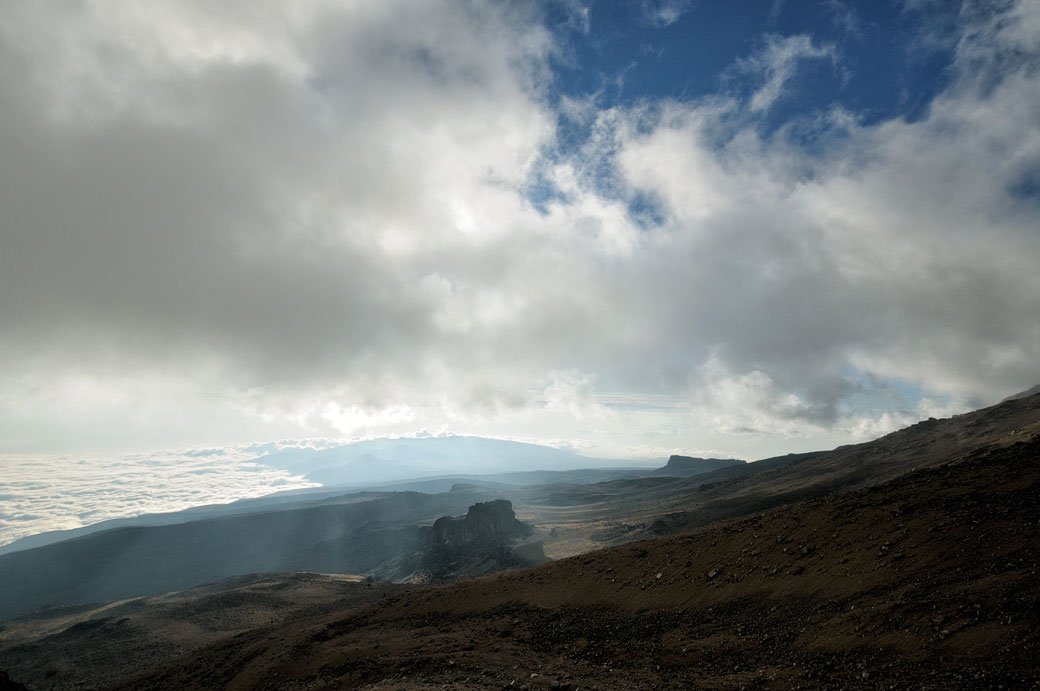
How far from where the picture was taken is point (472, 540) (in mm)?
95812

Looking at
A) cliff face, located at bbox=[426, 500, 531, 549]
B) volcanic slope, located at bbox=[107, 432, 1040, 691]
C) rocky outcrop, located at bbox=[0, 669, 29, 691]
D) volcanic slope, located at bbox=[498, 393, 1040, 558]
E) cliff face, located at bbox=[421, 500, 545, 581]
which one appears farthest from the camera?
cliff face, located at bbox=[426, 500, 531, 549]

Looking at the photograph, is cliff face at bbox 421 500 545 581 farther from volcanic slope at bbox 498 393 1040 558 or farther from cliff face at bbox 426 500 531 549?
volcanic slope at bbox 498 393 1040 558

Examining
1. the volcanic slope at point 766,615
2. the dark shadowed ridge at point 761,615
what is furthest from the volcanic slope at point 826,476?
the dark shadowed ridge at point 761,615

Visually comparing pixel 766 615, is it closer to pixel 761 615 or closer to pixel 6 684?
pixel 761 615

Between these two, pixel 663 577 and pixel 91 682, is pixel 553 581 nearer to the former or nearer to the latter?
pixel 663 577

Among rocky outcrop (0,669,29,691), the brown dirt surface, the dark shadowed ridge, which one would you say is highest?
the dark shadowed ridge

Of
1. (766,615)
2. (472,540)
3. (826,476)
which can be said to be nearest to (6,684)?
(766,615)

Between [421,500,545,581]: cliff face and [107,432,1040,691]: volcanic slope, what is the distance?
52110 millimetres

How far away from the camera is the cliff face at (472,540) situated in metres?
79.0

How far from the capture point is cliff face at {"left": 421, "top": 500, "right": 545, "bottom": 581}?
7900 cm

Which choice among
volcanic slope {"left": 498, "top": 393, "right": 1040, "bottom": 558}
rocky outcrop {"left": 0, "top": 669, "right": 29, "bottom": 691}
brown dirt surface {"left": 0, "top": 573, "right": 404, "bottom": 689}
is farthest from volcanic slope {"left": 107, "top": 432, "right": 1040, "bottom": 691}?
volcanic slope {"left": 498, "top": 393, "right": 1040, "bottom": 558}

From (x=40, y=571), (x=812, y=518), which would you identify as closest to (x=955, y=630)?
(x=812, y=518)

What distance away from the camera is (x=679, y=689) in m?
12.8

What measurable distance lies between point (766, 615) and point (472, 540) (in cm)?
8693
